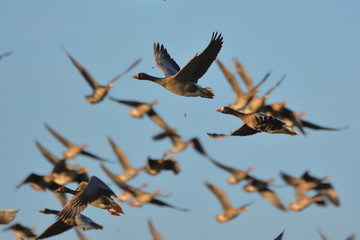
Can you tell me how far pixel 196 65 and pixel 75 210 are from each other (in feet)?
12.4

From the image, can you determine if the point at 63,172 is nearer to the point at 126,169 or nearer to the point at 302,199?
the point at 126,169

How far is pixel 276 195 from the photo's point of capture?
2867 centimetres

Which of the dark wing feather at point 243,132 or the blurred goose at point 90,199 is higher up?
the blurred goose at point 90,199

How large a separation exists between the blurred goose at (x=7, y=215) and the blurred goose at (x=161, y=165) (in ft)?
56.3

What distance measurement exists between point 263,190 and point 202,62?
15242mm

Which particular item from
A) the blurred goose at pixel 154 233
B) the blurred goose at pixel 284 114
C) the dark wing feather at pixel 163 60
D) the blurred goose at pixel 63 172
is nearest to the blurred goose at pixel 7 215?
the dark wing feather at pixel 163 60

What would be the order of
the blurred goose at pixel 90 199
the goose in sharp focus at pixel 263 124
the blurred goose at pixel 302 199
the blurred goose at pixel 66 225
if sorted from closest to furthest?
1. the blurred goose at pixel 90 199
2. the goose in sharp focus at pixel 263 124
3. the blurred goose at pixel 66 225
4. the blurred goose at pixel 302 199

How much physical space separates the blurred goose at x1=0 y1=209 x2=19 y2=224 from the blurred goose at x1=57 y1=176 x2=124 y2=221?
84 cm

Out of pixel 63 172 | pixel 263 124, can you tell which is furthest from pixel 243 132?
pixel 63 172

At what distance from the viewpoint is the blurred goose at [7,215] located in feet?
44.6

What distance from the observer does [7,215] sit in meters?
13.7

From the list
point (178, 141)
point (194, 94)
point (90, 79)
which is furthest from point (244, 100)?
point (194, 94)

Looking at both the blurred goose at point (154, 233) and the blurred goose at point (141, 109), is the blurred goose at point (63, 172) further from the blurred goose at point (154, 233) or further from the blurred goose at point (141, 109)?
the blurred goose at point (154, 233)

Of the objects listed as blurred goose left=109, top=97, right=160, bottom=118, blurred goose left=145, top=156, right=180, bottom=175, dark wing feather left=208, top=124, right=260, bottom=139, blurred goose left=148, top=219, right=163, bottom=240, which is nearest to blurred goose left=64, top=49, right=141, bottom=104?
blurred goose left=109, top=97, right=160, bottom=118
